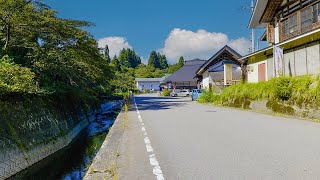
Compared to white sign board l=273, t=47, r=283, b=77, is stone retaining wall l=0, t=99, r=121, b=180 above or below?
below

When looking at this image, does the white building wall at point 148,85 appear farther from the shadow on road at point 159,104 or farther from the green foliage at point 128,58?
the shadow on road at point 159,104

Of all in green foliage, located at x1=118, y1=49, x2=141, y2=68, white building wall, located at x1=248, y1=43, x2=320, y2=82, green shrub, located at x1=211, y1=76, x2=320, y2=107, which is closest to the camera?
green shrub, located at x1=211, y1=76, x2=320, y2=107

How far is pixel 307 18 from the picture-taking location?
2058cm

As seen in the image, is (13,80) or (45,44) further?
(45,44)

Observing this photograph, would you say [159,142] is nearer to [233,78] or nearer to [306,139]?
[306,139]

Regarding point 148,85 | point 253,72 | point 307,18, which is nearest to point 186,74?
point 253,72

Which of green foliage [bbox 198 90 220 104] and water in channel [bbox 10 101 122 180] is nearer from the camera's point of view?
water in channel [bbox 10 101 122 180]

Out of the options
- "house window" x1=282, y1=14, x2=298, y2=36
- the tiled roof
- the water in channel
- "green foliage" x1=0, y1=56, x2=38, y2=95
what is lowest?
the water in channel

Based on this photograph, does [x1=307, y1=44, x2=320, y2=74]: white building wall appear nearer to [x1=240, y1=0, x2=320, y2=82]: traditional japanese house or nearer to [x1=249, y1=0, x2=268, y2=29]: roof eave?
[x1=240, y1=0, x2=320, y2=82]: traditional japanese house

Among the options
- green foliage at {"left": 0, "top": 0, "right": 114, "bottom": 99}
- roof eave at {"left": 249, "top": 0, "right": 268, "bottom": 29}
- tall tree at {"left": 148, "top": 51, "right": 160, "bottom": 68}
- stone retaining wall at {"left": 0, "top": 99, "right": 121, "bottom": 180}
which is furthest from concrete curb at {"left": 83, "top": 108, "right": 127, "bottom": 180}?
tall tree at {"left": 148, "top": 51, "right": 160, "bottom": 68}

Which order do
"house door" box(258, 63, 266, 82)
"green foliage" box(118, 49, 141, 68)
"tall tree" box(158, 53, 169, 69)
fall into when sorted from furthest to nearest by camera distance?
"tall tree" box(158, 53, 169, 69) → "green foliage" box(118, 49, 141, 68) → "house door" box(258, 63, 266, 82)

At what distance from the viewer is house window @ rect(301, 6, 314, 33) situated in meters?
20.2

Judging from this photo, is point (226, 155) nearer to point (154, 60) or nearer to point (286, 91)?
point (286, 91)

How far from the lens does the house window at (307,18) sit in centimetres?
2016
